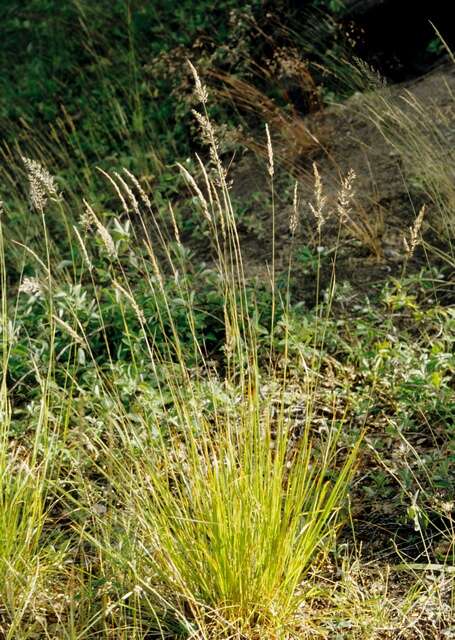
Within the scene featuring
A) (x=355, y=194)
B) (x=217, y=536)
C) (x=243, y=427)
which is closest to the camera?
(x=217, y=536)

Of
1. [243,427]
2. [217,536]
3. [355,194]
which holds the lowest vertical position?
[355,194]

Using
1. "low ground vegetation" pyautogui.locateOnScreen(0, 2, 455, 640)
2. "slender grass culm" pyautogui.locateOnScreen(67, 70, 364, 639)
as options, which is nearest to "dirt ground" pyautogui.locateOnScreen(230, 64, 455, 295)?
"low ground vegetation" pyautogui.locateOnScreen(0, 2, 455, 640)

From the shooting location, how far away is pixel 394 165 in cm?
554

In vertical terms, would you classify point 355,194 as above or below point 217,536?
below

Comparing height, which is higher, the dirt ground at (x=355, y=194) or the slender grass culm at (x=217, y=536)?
the slender grass culm at (x=217, y=536)

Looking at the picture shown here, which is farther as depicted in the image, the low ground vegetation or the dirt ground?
the dirt ground

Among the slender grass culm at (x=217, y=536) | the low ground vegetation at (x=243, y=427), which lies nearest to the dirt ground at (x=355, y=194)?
the low ground vegetation at (x=243, y=427)

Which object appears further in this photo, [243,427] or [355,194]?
[355,194]

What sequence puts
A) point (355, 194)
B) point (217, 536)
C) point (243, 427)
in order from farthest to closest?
1. point (355, 194)
2. point (243, 427)
3. point (217, 536)

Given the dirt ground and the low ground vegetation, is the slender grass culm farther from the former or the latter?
the dirt ground

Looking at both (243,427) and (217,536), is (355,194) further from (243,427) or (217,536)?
(217,536)

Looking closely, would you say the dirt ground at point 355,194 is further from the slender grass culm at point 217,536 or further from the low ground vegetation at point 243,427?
the slender grass culm at point 217,536

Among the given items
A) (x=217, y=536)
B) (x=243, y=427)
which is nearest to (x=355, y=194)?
(x=243, y=427)

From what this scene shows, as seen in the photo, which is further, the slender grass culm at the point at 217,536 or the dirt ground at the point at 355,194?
the dirt ground at the point at 355,194
